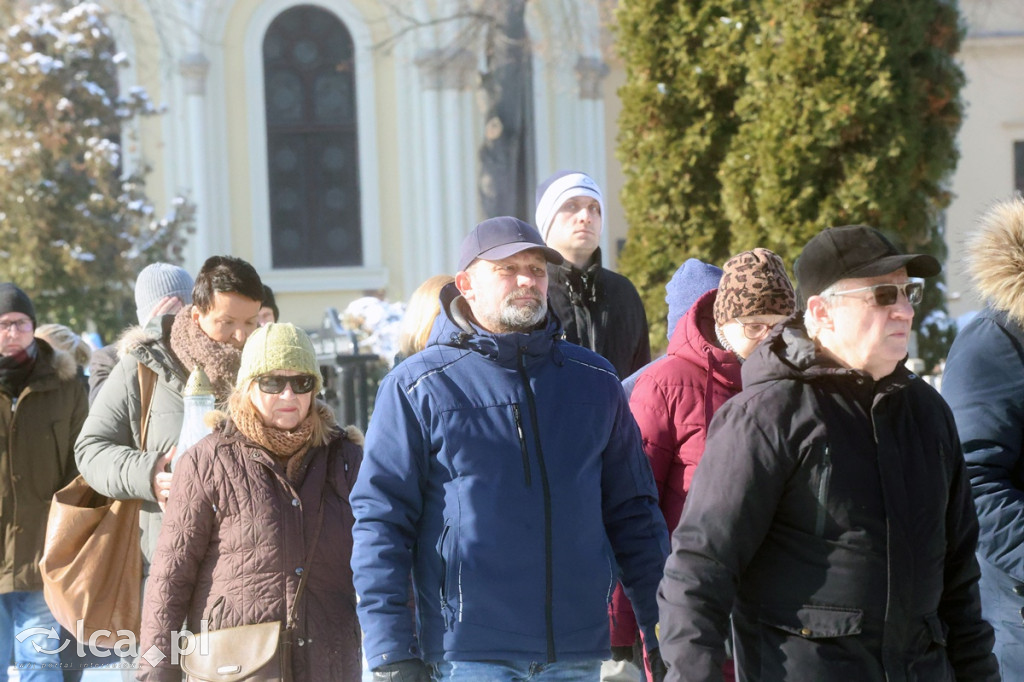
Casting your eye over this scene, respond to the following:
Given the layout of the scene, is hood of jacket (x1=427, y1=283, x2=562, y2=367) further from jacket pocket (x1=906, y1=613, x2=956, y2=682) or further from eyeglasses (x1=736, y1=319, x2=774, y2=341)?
jacket pocket (x1=906, y1=613, x2=956, y2=682)

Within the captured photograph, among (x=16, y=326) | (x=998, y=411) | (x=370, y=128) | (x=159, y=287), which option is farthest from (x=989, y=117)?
(x=998, y=411)

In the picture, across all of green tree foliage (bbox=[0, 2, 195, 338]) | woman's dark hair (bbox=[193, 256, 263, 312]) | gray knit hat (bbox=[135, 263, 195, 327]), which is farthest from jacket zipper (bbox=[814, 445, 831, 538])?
green tree foliage (bbox=[0, 2, 195, 338])

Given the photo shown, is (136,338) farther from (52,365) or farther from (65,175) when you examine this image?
(65,175)

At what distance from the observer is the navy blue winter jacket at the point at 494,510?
11.1 feet

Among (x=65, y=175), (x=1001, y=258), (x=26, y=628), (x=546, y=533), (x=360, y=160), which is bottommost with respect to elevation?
(x=26, y=628)

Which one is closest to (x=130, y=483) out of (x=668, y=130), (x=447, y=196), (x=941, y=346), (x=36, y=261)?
(x=668, y=130)

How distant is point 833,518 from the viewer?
2.91m

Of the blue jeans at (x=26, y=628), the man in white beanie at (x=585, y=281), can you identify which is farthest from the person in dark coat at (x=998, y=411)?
the blue jeans at (x=26, y=628)

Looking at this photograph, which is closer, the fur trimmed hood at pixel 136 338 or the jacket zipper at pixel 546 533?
the jacket zipper at pixel 546 533

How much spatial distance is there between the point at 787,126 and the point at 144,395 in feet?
21.1

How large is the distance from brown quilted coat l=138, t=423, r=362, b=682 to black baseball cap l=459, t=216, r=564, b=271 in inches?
40.3

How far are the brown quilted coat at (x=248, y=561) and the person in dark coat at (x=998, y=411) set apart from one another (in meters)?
1.91

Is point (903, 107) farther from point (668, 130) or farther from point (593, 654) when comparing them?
point (593, 654)

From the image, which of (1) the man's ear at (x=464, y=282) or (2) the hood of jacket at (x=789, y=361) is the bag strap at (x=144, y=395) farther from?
(2) the hood of jacket at (x=789, y=361)
